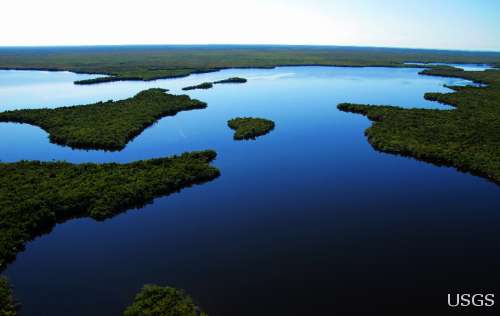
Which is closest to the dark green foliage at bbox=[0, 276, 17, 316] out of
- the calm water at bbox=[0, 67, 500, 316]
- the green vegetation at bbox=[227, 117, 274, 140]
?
the calm water at bbox=[0, 67, 500, 316]

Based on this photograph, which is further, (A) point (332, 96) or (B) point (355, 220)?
(A) point (332, 96)

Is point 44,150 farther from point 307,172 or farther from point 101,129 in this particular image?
point 307,172

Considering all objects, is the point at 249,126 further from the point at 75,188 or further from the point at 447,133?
the point at 75,188

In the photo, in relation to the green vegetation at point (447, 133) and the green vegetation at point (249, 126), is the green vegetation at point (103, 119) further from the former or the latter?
the green vegetation at point (447, 133)

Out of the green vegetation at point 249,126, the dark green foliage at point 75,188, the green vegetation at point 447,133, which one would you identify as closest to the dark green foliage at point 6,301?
the dark green foliage at point 75,188

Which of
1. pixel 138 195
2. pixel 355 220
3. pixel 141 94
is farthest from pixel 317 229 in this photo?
pixel 141 94

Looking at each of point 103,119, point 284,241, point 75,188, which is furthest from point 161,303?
point 103,119
